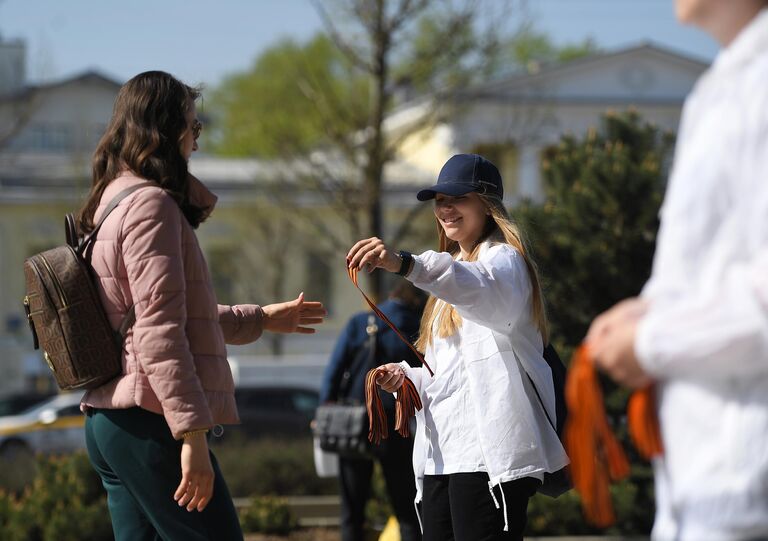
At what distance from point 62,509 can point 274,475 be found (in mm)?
3132

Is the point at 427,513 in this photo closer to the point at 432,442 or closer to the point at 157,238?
the point at 432,442

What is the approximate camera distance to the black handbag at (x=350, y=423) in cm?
667

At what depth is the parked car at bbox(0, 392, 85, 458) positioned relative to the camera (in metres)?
18.4

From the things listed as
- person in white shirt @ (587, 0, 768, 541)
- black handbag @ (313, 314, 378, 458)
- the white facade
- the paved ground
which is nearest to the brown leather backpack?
person in white shirt @ (587, 0, 768, 541)

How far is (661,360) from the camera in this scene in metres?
2.13

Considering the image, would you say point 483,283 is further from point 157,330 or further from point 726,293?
point 726,293

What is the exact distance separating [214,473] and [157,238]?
2.33 ft

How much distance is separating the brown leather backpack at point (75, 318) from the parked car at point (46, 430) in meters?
15.1

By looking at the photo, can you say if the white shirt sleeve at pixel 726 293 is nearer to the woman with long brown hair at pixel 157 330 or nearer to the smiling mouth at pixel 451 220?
the woman with long brown hair at pixel 157 330

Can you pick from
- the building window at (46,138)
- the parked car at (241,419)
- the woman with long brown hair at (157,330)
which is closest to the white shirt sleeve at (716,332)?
the woman with long brown hair at (157,330)

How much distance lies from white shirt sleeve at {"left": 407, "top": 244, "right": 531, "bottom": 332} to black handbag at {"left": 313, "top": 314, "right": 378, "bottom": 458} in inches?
115

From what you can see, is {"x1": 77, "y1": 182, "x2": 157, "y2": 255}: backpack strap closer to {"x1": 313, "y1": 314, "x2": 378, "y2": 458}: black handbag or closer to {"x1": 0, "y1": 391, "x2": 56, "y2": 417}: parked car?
{"x1": 313, "y1": 314, "x2": 378, "y2": 458}: black handbag

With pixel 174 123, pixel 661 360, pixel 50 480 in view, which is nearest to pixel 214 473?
pixel 174 123

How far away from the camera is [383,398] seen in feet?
21.2
